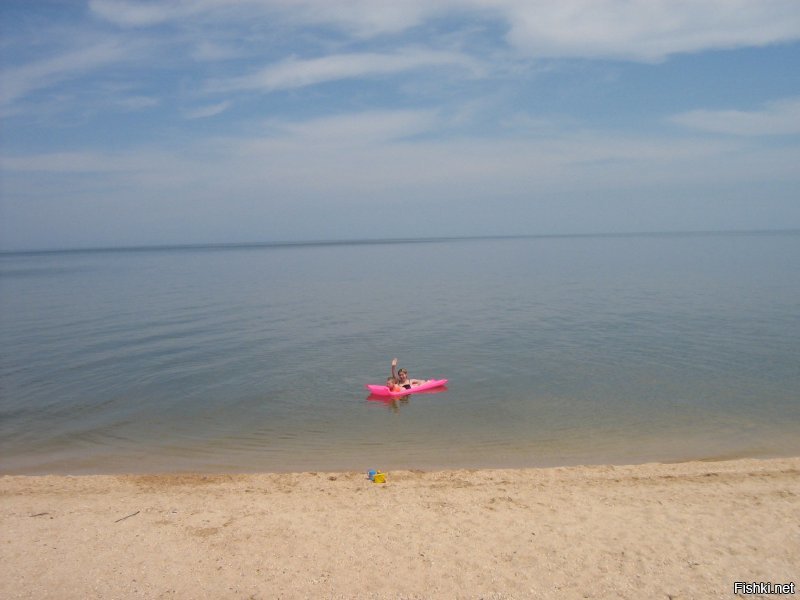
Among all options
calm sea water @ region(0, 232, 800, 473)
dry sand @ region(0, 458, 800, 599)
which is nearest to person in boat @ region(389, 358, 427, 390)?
calm sea water @ region(0, 232, 800, 473)

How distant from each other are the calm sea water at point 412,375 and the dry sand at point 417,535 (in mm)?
1967

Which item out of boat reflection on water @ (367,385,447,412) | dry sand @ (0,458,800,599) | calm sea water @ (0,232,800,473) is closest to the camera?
dry sand @ (0,458,800,599)

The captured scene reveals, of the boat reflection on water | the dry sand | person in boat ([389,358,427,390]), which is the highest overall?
person in boat ([389,358,427,390])

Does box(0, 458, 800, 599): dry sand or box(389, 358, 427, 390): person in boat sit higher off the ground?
box(389, 358, 427, 390): person in boat

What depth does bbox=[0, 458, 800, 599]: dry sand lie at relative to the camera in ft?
27.0

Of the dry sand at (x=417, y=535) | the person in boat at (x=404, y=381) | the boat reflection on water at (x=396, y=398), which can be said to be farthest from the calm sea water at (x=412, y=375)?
the dry sand at (x=417, y=535)

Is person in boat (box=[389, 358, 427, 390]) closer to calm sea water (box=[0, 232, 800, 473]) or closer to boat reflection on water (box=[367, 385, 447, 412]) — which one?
boat reflection on water (box=[367, 385, 447, 412])

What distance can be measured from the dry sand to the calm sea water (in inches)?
77.4

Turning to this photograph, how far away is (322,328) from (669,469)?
2164cm

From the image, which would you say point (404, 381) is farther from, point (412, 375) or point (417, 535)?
point (417, 535)

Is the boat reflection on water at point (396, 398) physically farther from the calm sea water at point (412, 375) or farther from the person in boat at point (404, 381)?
the person in boat at point (404, 381)

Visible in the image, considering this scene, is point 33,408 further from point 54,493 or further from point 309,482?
point 309,482

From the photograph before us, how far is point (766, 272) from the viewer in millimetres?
55656

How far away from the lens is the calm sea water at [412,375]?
14633 mm
